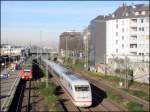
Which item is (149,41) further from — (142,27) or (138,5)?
(138,5)

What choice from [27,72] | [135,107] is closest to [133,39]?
[27,72]

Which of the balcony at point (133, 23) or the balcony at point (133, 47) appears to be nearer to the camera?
the balcony at point (133, 47)

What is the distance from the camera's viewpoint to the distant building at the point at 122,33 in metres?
86.1

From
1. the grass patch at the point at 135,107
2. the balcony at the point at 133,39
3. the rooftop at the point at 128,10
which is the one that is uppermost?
the rooftop at the point at 128,10

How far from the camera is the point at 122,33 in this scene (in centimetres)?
9219

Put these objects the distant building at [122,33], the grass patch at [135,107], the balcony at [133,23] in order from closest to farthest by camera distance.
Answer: the grass patch at [135,107], the distant building at [122,33], the balcony at [133,23]

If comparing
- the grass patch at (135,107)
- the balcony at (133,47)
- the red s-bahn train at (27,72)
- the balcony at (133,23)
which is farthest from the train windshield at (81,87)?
the balcony at (133,23)

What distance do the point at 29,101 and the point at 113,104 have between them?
27.5 feet

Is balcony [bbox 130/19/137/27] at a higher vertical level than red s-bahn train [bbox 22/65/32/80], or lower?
higher

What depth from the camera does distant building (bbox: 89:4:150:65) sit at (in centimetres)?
8606

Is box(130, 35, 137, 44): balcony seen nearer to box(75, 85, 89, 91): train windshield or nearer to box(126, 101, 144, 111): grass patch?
box(75, 85, 89, 91): train windshield

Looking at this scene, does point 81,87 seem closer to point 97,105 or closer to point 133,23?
point 97,105

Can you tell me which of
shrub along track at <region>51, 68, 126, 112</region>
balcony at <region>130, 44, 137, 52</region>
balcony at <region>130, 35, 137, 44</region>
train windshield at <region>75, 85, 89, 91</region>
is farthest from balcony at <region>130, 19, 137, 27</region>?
train windshield at <region>75, 85, 89, 91</region>

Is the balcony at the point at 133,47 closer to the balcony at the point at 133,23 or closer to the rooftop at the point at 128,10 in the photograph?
the balcony at the point at 133,23
